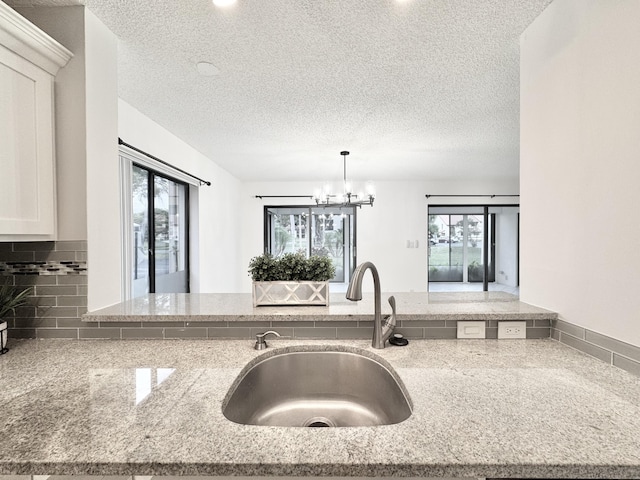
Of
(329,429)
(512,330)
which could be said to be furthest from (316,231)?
(329,429)

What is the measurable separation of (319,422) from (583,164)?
1.39 m

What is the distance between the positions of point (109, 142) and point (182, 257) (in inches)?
98.6

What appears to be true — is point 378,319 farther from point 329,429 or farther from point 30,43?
point 30,43

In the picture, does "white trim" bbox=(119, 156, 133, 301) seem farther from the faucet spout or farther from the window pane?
the faucet spout

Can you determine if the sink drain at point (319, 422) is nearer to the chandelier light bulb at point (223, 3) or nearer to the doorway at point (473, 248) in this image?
the chandelier light bulb at point (223, 3)

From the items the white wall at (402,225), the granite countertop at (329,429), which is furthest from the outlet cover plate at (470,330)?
the white wall at (402,225)

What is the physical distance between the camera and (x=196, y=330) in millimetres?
1415

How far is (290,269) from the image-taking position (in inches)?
61.1

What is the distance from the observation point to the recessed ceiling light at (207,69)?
1.96 m

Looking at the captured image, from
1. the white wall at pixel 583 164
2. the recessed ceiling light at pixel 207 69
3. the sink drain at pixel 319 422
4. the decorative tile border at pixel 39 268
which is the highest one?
the recessed ceiling light at pixel 207 69

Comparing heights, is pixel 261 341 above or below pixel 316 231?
below

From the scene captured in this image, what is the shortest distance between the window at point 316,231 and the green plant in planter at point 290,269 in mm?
4478

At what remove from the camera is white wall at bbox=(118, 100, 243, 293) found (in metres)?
2.75

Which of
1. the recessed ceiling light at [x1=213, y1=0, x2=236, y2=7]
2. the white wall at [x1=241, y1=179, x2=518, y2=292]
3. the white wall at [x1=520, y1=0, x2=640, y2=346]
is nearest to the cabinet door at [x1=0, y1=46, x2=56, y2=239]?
the recessed ceiling light at [x1=213, y1=0, x2=236, y2=7]
